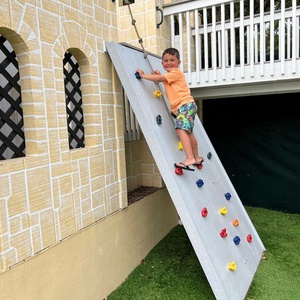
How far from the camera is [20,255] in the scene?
196 centimetres

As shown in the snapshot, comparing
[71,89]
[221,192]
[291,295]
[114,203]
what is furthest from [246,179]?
[71,89]

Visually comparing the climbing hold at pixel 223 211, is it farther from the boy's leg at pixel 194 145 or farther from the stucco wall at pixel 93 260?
the stucco wall at pixel 93 260

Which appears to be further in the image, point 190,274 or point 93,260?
point 190,274

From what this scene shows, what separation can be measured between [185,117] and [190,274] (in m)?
1.71

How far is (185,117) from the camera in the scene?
2.68m

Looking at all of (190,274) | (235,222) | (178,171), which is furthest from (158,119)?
(190,274)

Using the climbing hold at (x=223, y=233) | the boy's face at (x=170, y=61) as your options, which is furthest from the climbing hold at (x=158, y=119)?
the climbing hold at (x=223, y=233)

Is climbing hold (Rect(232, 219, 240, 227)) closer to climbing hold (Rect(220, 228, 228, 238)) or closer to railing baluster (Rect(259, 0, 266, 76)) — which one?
climbing hold (Rect(220, 228, 228, 238))

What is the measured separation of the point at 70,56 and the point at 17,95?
0.71m

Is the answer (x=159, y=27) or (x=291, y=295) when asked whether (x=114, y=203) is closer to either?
(x=291, y=295)

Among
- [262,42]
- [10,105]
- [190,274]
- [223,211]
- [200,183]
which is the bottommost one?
[190,274]

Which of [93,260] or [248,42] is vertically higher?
[248,42]

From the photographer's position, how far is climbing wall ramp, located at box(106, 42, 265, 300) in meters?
2.38

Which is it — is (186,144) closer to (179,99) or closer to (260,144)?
(179,99)
